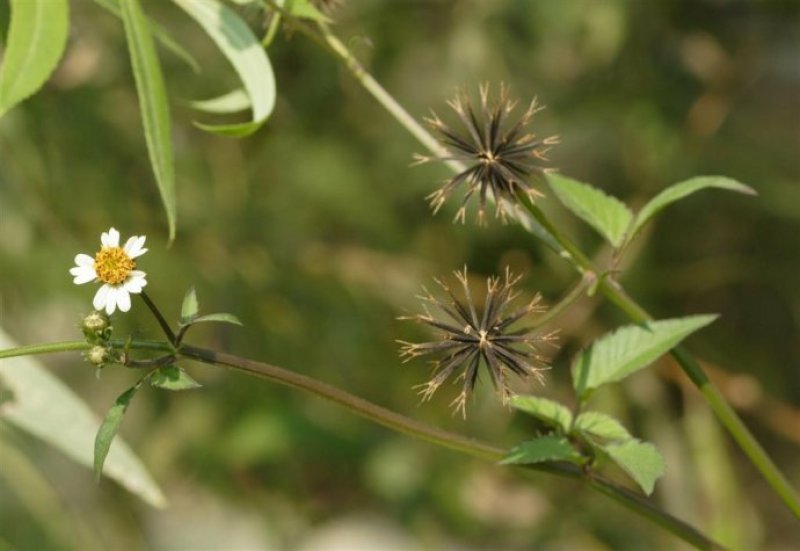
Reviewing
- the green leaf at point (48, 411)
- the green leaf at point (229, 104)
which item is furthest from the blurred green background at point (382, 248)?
the green leaf at point (229, 104)

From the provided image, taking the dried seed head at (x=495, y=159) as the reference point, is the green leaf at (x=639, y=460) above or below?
below

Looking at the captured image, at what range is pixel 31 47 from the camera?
0.40 meters

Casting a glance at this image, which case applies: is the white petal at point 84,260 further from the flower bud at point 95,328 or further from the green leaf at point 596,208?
the green leaf at point 596,208

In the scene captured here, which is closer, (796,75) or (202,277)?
(202,277)

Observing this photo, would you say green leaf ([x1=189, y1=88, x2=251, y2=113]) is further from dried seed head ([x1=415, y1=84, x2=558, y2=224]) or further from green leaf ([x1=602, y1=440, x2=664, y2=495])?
green leaf ([x1=602, y1=440, x2=664, y2=495])

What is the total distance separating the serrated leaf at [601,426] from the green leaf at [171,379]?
0.54ft

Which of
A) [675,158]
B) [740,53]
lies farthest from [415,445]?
[740,53]

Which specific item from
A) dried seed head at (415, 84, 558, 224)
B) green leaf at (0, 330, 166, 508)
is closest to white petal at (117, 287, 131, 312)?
dried seed head at (415, 84, 558, 224)

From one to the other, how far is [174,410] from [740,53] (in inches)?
33.8

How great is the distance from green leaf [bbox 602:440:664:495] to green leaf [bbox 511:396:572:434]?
0.07 feet

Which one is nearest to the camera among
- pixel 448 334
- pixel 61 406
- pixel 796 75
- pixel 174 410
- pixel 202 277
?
pixel 448 334

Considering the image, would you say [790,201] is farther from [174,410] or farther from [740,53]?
[174,410]

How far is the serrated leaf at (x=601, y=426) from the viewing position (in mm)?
483

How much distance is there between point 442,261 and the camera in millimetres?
1531
